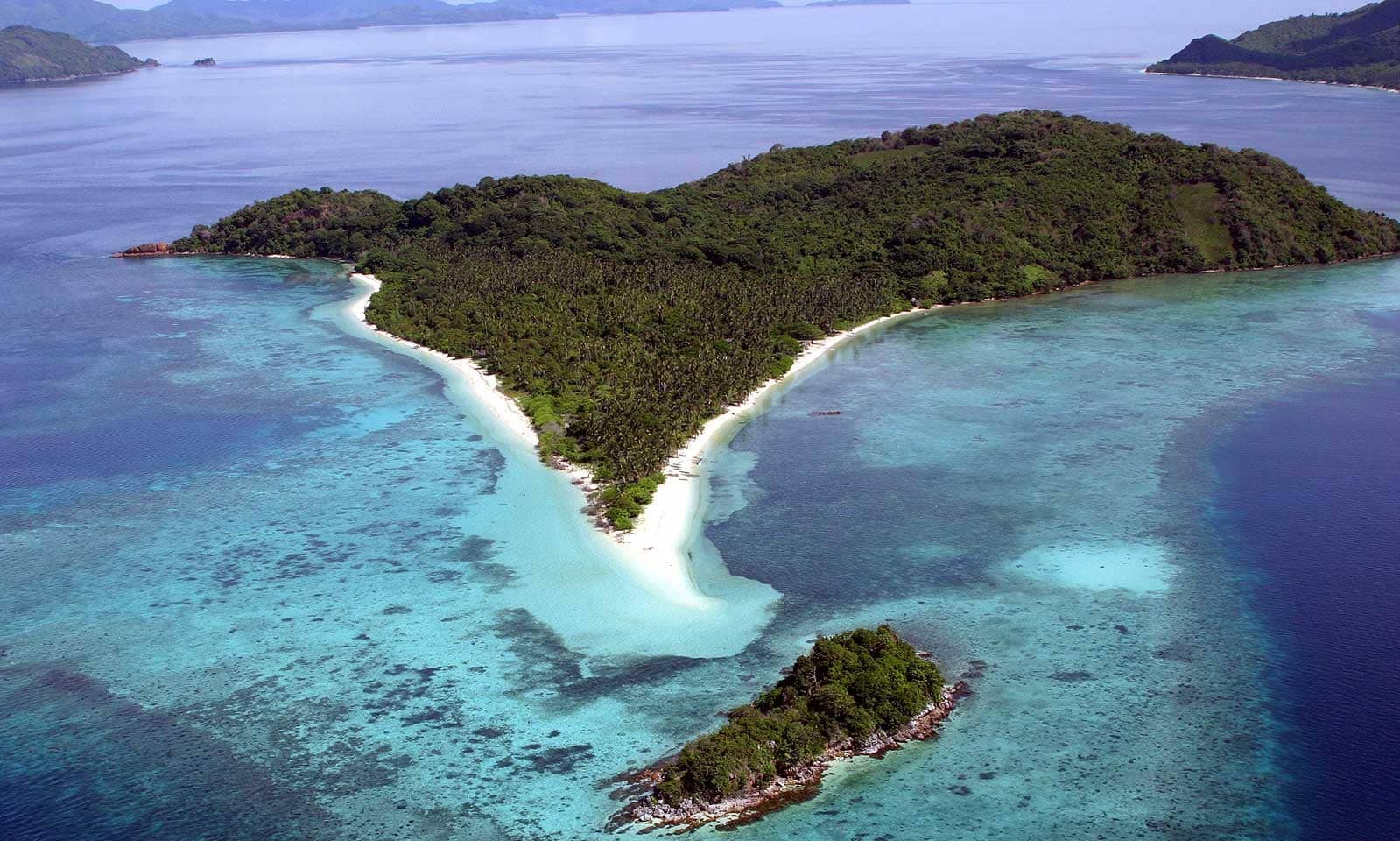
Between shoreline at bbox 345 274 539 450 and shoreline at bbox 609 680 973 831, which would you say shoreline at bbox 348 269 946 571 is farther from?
shoreline at bbox 609 680 973 831

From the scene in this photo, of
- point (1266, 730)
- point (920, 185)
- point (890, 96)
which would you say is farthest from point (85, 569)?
point (890, 96)

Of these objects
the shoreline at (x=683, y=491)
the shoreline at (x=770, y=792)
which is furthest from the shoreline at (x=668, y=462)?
the shoreline at (x=770, y=792)

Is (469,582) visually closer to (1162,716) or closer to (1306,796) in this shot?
(1162,716)

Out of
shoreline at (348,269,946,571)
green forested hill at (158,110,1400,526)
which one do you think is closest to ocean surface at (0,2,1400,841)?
shoreline at (348,269,946,571)

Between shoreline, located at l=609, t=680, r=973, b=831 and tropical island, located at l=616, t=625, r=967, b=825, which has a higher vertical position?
tropical island, located at l=616, t=625, r=967, b=825

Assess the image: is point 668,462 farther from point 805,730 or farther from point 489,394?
point 805,730

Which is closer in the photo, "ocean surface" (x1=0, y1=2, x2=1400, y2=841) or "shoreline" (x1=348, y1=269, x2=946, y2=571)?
"ocean surface" (x1=0, y1=2, x2=1400, y2=841)

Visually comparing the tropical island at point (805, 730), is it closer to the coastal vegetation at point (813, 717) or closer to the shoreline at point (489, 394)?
the coastal vegetation at point (813, 717)
